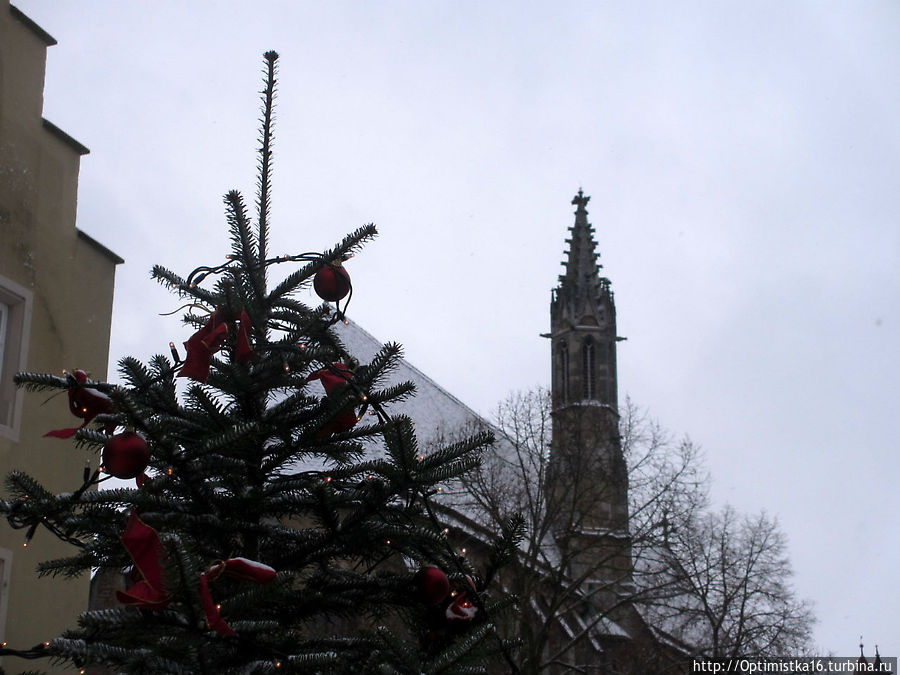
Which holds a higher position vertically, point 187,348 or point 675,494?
point 675,494

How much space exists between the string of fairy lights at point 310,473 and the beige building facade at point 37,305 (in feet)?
13.1

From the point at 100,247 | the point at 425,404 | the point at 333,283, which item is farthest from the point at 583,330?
the point at 333,283

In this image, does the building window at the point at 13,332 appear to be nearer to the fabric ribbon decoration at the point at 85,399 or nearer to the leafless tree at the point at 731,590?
the fabric ribbon decoration at the point at 85,399

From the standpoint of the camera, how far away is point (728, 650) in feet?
83.8

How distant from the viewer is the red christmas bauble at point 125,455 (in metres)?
3.96

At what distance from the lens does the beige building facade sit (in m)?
8.77

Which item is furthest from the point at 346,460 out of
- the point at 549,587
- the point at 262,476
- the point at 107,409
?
the point at 549,587

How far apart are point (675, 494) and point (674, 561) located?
201cm

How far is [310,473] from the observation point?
190 inches

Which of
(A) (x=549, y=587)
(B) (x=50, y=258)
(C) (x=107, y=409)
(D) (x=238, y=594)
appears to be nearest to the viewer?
(D) (x=238, y=594)

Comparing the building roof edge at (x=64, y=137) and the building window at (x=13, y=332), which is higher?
the building roof edge at (x=64, y=137)

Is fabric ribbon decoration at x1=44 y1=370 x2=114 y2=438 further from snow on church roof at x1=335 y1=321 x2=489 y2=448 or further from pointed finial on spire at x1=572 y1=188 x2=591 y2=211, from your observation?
pointed finial on spire at x1=572 y1=188 x2=591 y2=211

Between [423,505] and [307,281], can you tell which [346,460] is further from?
[307,281]

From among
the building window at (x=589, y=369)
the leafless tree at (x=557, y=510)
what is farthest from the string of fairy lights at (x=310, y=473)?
the building window at (x=589, y=369)
